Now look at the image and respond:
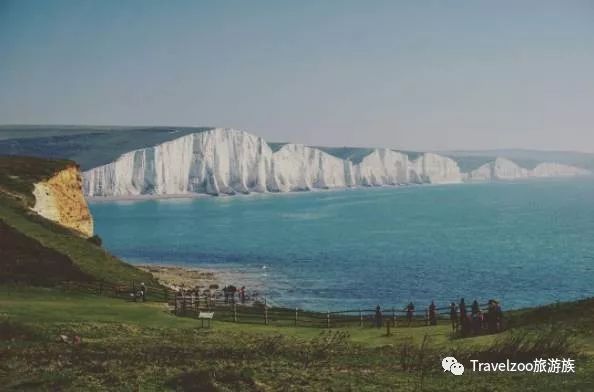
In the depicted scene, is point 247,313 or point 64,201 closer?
point 247,313

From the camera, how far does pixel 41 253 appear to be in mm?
33969

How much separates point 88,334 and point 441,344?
1094 cm

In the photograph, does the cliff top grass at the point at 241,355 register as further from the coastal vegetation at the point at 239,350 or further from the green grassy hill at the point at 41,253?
the green grassy hill at the point at 41,253

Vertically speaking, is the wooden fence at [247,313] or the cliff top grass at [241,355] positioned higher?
the cliff top grass at [241,355]

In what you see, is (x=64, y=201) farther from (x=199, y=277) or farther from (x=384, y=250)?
(x=384, y=250)

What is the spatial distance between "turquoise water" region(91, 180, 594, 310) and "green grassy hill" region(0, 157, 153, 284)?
48.7 ft

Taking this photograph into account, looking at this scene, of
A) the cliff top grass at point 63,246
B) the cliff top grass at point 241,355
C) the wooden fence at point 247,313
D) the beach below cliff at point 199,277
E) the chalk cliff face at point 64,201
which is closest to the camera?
the cliff top grass at point 241,355

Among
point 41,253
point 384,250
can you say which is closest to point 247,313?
point 41,253

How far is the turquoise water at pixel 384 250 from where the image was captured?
5159 cm

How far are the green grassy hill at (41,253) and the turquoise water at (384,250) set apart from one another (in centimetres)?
1485

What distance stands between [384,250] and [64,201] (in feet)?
130

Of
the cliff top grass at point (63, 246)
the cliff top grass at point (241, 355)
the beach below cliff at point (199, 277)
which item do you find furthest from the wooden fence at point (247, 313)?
the beach below cliff at point (199, 277)

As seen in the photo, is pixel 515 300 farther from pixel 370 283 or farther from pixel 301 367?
pixel 301 367

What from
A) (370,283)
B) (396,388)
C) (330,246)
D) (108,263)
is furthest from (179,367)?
(330,246)
